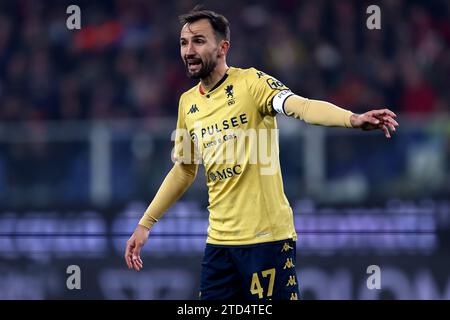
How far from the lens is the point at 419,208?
8.92 metres

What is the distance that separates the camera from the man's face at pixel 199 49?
18.7ft

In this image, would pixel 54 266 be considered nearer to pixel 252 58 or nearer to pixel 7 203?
pixel 7 203

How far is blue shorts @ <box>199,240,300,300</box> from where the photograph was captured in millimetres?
5543

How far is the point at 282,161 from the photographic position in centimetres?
940

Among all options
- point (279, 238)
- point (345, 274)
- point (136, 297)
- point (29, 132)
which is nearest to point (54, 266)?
point (136, 297)

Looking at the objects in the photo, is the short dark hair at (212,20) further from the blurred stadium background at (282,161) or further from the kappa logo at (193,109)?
the blurred stadium background at (282,161)

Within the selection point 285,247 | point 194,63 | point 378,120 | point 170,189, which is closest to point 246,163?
point 285,247

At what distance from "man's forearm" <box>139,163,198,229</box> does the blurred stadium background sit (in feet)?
8.73

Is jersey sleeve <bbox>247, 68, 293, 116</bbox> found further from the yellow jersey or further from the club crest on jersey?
the club crest on jersey

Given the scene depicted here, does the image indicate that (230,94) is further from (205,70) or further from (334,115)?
(334,115)

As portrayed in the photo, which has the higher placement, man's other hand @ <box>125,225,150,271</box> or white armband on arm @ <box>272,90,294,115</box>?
white armband on arm @ <box>272,90,294,115</box>

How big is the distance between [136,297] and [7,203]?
5.63 feet

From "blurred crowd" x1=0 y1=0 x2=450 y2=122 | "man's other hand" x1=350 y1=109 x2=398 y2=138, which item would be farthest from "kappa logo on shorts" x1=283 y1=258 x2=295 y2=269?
"blurred crowd" x1=0 y1=0 x2=450 y2=122

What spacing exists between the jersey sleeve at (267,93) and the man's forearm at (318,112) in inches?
3.0
